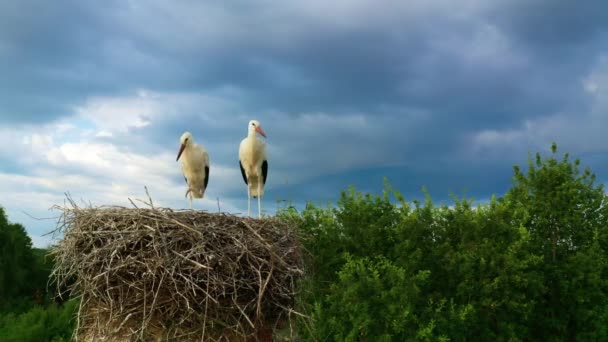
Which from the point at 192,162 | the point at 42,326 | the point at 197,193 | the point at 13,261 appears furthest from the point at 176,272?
the point at 13,261

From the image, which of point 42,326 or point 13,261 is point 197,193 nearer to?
point 42,326

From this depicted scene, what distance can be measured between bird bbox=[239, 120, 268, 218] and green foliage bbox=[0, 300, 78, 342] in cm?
1054

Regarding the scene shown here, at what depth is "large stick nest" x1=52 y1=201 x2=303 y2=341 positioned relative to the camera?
708 centimetres

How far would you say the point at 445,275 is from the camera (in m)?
14.3

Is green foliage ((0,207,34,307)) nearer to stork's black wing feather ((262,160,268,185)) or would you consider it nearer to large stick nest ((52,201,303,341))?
stork's black wing feather ((262,160,268,185))

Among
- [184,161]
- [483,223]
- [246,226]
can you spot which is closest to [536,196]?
[483,223]

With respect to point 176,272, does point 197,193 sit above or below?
above

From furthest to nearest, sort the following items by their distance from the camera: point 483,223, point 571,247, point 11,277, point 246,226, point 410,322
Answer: point 11,277, point 571,247, point 483,223, point 410,322, point 246,226

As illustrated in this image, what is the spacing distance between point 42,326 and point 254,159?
1280 cm

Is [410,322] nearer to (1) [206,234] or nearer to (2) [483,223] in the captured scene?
(2) [483,223]

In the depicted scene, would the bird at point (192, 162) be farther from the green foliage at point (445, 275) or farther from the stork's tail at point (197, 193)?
the green foliage at point (445, 275)

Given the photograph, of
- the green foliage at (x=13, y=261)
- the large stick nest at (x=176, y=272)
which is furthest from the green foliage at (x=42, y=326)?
the large stick nest at (x=176, y=272)

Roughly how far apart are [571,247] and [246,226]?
1387 cm

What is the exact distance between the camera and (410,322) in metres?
12.2
